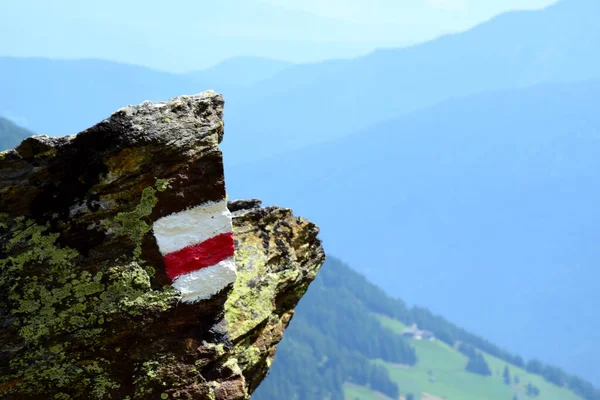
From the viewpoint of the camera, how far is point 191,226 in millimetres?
7812

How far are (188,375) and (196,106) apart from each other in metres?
2.92

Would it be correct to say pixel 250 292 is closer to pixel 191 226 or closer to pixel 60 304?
pixel 191 226

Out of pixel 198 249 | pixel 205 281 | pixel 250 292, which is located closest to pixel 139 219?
pixel 198 249

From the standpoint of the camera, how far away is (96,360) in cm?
Answer: 747

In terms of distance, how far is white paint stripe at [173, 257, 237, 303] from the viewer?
25.5ft

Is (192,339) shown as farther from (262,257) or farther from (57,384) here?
(262,257)

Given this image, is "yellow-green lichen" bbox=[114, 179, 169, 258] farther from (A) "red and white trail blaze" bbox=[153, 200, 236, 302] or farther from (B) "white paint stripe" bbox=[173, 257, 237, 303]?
(B) "white paint stripe" bbox=[173, 257, 237, 303]

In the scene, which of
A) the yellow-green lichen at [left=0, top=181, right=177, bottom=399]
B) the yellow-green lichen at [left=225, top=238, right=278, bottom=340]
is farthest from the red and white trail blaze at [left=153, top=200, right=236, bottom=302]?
the yellow-green lichen at [left=225, top=238, right=278, bottom=340]

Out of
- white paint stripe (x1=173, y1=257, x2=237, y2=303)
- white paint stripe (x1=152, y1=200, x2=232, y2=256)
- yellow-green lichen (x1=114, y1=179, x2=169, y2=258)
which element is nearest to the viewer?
yellow-green lichen (x1=114, y1=179, x2=169, y2=258)

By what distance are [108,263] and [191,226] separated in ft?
3.16

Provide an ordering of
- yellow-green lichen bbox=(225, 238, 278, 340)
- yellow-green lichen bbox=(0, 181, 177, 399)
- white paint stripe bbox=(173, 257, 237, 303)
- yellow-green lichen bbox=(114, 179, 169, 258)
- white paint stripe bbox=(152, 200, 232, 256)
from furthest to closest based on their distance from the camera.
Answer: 1. yellow-green lichen bbox=(225, 238, 278, 340)
2. white paint stripe bbox=(173, 257, 237, 303)
3. white paint stripe bbox=(152, 200, 232, 256)
4. yellow-green lichen bbox=(114, 179, 169, 258)
5. yellow-green lichen bbox=(0, 181, 177, 399)

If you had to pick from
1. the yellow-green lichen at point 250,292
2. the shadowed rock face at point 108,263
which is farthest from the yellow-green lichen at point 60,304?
the yellow-green lichen at point 250,292

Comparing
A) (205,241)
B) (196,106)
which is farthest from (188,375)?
(196,106)

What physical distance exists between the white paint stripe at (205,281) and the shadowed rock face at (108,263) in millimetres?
85
